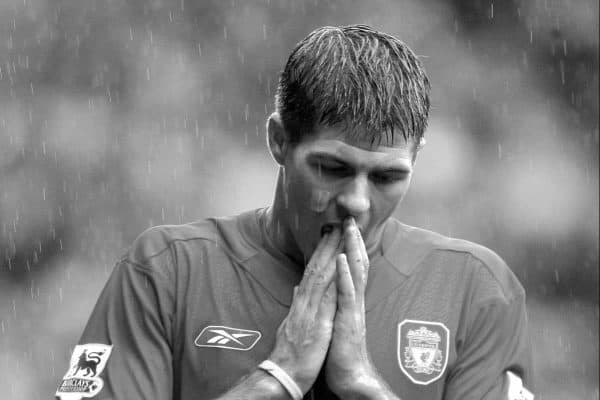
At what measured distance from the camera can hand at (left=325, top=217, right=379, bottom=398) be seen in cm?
420

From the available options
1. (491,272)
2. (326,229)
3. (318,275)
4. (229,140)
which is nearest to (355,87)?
(326,229)

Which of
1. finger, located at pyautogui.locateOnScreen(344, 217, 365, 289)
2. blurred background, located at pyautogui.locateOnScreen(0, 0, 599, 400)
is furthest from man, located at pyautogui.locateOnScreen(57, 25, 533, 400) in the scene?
blurred background, located at pyautogui.locateOnScreen(0, 0, 599, 400)

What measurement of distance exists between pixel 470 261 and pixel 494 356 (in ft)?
1.19

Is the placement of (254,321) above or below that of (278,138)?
below

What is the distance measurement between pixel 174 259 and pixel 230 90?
626 centimetres

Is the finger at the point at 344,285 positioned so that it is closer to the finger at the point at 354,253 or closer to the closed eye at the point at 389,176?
the finger at the point at 354,253

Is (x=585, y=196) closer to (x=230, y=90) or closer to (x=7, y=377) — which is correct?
(x=230, y=90)

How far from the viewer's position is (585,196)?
35.6 ft

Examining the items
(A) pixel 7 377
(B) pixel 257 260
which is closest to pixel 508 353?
(B) pixel 257 260

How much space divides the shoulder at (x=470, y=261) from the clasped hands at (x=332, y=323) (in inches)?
15.9

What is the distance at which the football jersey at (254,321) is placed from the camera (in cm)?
437

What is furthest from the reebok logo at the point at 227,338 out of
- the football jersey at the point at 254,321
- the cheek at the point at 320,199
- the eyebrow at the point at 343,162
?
the eyebrow at the point at 343,162

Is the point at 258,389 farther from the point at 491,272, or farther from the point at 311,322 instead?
the point at 491,272

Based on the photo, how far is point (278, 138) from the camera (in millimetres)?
4508
